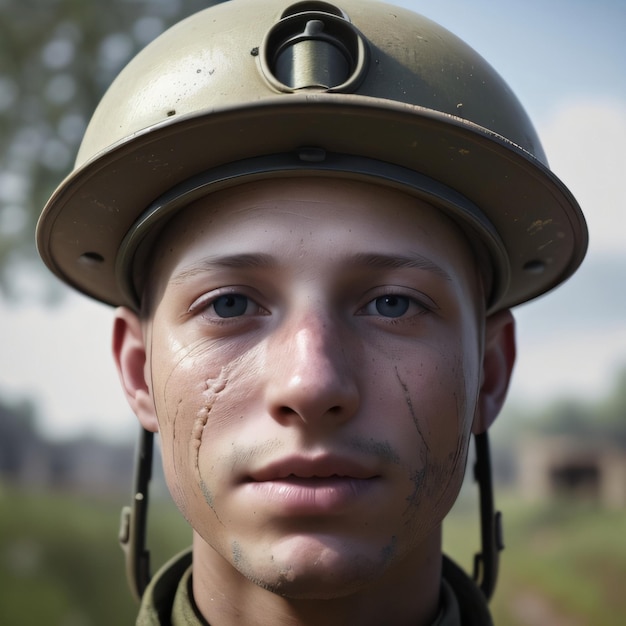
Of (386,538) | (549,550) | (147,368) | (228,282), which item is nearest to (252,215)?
(228,282)

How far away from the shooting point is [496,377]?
2217 millimetres

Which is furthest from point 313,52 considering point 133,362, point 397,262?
point 133,362

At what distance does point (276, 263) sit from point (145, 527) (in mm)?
1094

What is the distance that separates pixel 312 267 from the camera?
1732mm

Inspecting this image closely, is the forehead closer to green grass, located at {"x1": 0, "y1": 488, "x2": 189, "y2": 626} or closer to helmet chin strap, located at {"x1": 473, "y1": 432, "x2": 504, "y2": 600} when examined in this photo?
helmet chin strap, located at {"x1": 473, "y1": 432, "x2": 504, "y2": 600}

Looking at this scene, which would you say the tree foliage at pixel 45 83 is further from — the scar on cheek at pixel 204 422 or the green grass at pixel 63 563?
the scar on cheek at pixel 204 422

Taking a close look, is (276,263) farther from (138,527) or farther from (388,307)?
(138,527)

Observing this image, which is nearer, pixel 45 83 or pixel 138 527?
pixel 138 527

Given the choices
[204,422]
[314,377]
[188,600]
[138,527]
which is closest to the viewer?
[314,377]

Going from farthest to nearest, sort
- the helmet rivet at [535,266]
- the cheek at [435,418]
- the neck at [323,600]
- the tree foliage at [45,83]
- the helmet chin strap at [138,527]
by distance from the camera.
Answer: the tree foliage at [45,83], the helmet chin strap at [138,527], the helmet rivet at [535,266], the neck at [323,600], the cheek at [435,418]

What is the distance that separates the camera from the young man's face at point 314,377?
1.60 metres

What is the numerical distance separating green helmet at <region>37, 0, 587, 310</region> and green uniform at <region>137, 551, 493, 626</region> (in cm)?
87

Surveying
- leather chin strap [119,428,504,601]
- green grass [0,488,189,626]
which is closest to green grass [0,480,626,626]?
green grass [0,488,189,626]

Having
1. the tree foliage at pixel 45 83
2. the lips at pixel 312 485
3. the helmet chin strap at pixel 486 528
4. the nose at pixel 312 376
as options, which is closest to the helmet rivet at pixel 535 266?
the helmet chin strap at pixel 486 528
